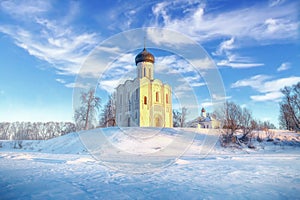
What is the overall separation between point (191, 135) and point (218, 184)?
14307 mm

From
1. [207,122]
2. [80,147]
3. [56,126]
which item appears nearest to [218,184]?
[80,147]

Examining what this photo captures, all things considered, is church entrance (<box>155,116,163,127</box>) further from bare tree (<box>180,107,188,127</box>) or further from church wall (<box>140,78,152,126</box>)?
bare tree (<box>180,107,188,127</box>)

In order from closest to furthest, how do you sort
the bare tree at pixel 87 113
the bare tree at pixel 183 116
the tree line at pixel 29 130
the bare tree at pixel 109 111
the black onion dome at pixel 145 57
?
the bare tree at pixel 87 113
the black onion dome at pixel 145 57
the bare tree at pixel 109 111
the bare tree at pixel 183 116
the tree line at pixel 29 130

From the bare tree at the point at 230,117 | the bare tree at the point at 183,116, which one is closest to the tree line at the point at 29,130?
the bare tree at the point at 183,116

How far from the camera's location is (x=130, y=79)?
28234mm

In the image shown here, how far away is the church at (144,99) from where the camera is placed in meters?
26.3

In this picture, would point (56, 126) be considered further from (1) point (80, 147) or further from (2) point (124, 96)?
(1) point (80, 147)

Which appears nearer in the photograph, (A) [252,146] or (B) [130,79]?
(A) [252,146]

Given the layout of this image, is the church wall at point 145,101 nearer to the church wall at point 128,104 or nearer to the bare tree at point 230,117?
the church wall at point 128,104

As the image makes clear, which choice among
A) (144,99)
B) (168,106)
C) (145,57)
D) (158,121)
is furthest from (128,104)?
(145,57)

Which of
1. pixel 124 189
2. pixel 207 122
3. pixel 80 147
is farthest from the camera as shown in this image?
pixel 207 122

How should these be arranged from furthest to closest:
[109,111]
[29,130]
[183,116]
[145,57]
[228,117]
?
[29,130], [183,116], [109,111], [145,57], [228,117]

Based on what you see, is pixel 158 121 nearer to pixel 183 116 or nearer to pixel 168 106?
pixel 168 106

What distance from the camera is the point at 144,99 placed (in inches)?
1049
